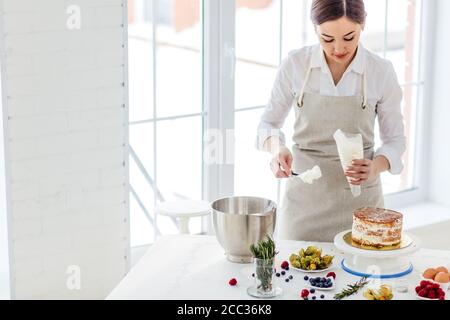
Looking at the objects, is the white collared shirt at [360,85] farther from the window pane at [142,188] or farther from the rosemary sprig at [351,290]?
the window pane at [142,188]

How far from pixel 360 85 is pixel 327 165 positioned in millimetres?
309

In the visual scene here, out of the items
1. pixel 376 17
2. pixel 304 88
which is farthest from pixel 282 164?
pixel 376 17

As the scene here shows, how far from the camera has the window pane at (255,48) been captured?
13.0 feet

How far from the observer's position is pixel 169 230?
414cm

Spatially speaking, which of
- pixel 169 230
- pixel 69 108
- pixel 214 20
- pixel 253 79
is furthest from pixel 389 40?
pixel 69 108

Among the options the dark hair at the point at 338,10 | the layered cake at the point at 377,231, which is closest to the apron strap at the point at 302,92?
the dark hair at the point at 338,10

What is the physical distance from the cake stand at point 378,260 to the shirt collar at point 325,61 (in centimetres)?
70

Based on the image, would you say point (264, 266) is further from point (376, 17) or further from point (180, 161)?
point (376, 17)

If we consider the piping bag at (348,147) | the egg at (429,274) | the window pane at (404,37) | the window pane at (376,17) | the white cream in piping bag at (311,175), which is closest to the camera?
the egg at (429,274)

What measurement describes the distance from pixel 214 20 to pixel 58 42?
0.77m

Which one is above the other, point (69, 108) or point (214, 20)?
point (214, 20)

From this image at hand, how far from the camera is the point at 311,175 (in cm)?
291
